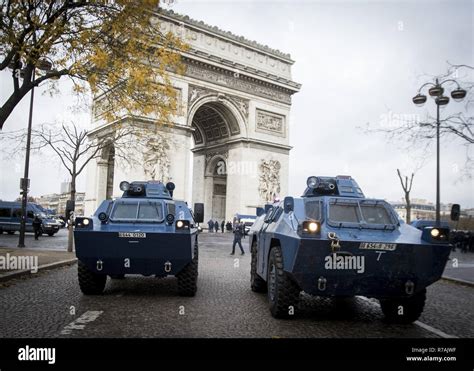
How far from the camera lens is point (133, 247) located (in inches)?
304

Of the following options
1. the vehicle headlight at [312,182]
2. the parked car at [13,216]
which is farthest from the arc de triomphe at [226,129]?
the vehicle headlight at [312,182]

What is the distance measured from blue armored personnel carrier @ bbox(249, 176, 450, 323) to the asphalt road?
39cm

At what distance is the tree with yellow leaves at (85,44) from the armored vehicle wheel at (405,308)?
708cm

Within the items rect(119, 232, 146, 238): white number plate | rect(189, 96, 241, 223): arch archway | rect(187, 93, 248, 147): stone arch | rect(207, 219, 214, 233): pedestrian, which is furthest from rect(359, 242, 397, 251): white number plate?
rect(207, 219, 214, 233): pedestrian

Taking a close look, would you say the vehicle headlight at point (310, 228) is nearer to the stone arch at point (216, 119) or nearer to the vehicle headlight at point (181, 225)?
the vehicle headlight at point (181, 225)

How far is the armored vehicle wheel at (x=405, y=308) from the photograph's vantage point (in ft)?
20.3

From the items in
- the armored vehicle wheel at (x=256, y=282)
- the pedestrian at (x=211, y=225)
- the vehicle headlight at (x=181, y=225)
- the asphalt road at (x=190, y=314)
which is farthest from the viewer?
the pedestrian at (x=211, y=225)

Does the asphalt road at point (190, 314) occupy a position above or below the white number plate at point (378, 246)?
below

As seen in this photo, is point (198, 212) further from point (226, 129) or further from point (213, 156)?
point (213, 156)

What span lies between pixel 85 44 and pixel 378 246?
291 inches

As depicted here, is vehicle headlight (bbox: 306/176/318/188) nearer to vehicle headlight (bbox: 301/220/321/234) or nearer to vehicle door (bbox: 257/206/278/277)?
vehicle door (bbox: 257/206/278/277)

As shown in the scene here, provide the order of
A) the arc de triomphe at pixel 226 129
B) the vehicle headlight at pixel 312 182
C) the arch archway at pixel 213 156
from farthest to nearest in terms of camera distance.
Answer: the arch archway at pixel 213 156
the arc de triomphe at pixel 226 129
the vehicle headlight at pixel 312 182

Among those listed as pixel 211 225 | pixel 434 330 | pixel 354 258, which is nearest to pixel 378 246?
pixel 354 258

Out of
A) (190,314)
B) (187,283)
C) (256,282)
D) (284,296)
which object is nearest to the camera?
(284,296)
